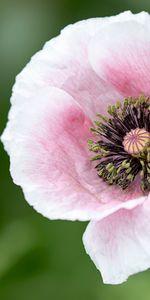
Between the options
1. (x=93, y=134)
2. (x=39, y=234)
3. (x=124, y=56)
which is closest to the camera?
(x=124, y=56)

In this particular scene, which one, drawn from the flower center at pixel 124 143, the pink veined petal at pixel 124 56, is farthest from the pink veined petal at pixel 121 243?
the pink veined petal at pixel 124 56

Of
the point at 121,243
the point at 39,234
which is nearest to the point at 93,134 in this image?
the point at 121,243

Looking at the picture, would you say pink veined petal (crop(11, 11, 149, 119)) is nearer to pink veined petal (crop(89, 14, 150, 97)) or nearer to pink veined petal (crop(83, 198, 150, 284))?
pink veined petal (crop(89, 14, 150, 97))

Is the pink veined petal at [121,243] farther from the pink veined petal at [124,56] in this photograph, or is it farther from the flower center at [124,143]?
the pink veined petal at [124,56]

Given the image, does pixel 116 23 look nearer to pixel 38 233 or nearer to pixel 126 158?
pixel 126 158

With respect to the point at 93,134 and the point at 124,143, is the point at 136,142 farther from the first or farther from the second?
the point at 93,134

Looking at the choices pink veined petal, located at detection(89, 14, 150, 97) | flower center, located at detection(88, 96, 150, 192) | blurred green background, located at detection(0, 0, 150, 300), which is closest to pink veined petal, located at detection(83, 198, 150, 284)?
flower center, located at detection(88, 96, 150, 192)

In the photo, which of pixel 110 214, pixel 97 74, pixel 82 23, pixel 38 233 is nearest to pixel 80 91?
pixel 97 74
